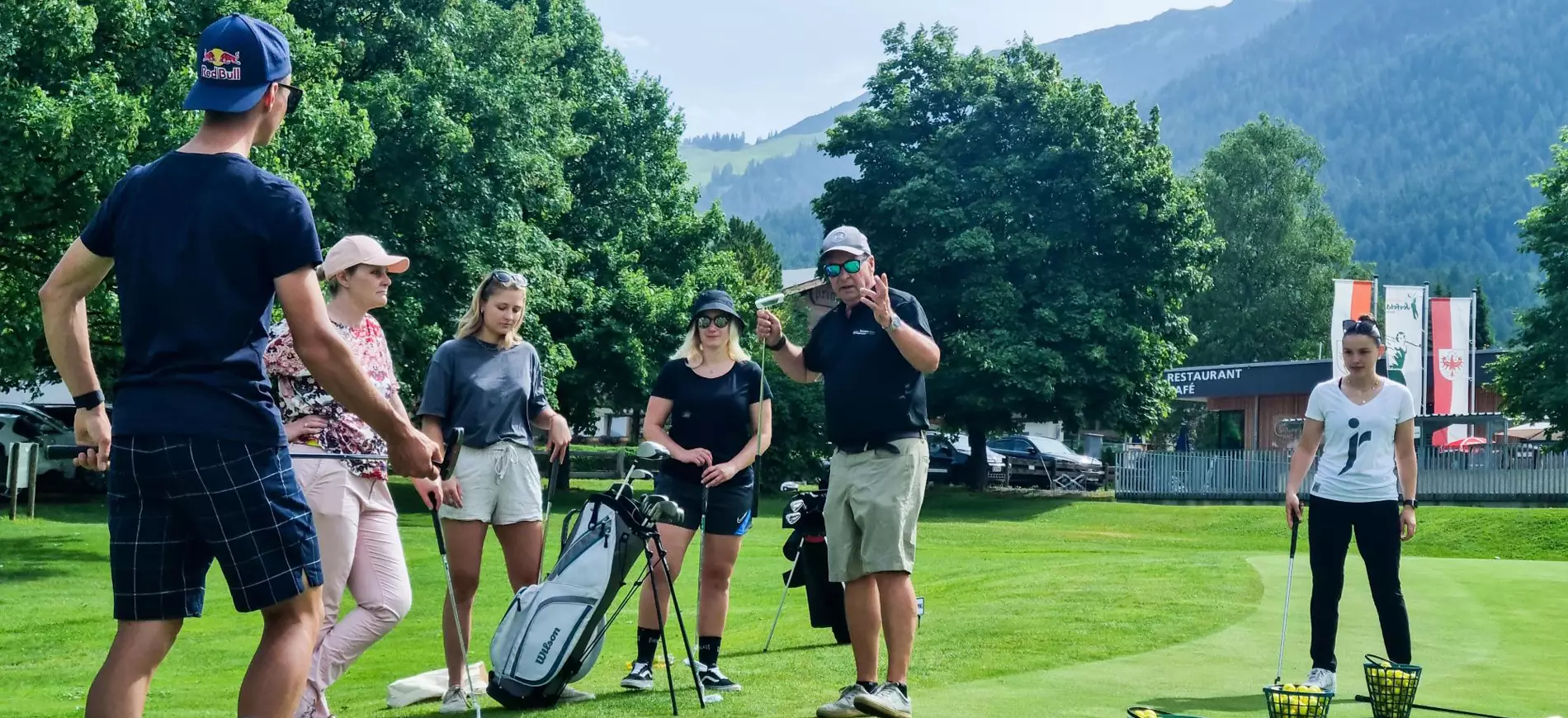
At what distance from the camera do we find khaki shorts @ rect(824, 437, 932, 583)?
6832mm

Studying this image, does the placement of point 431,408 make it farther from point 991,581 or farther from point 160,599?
point 991,581

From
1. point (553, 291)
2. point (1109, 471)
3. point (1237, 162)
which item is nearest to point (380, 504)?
point (553, 291)

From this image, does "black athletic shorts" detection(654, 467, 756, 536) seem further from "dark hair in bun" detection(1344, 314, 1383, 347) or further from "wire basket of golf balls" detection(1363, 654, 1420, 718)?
"dark hair in bun" detection(1344, 314, 1383, 347)

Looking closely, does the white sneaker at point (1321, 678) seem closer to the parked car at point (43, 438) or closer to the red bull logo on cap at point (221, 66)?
the red bull logo on cap at point (221, 66)

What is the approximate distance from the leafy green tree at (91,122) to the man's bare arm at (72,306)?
49.2ft

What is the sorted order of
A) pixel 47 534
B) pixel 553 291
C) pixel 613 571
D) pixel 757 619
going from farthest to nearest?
1. pixel 553 291
2. pixel 47 534
3. pixel 757 619
4. pixel 613 571

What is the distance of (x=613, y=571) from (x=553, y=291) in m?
25.5

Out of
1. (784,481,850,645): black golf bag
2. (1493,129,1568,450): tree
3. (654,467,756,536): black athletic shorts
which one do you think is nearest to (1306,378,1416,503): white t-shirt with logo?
(654,467,756,536): black athletic shorts

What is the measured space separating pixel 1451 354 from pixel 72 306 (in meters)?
38.2

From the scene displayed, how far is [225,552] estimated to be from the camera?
3.93 metres

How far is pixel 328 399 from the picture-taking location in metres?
6.14

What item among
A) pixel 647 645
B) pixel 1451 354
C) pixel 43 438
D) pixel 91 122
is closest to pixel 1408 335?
pixel 1451 354

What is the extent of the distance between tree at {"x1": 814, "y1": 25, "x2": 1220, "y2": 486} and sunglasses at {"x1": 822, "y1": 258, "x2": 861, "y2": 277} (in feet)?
104

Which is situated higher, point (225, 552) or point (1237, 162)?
point (1237, 162)
